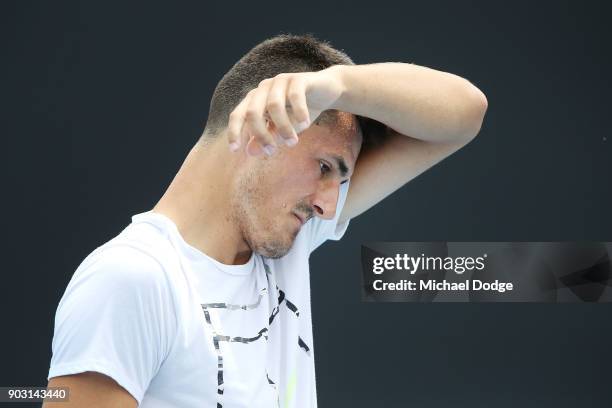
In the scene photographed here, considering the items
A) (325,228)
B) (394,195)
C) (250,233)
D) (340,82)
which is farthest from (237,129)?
(394,195)

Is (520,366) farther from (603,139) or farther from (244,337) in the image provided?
(244,337)

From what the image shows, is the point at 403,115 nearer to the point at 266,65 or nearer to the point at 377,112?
the point at 377,112

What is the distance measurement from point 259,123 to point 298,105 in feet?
0.15

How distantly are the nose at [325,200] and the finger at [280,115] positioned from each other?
0.98ft

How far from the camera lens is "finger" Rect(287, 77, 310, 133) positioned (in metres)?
0.70

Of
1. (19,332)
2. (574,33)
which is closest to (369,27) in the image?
(574,33)

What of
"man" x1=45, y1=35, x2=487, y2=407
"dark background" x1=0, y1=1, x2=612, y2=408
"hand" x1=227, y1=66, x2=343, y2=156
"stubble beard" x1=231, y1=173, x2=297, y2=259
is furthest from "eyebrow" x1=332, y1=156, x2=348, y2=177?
"dark background" x1=0, y1=1, x2=612, y2=408

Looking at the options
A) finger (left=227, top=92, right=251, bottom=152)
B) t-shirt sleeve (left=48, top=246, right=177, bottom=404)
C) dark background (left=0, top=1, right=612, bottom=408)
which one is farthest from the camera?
dark background (left=0, top=1, right=612, bottom=408)

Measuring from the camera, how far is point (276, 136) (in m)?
0.71

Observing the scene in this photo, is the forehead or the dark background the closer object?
the forehead

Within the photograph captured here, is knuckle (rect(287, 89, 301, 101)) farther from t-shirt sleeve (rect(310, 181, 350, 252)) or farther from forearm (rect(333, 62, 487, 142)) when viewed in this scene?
t-shirt sleeve (rect(310, 181, 350, 252))

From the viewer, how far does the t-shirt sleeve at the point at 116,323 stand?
782 mm

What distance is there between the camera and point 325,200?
1.00 metres

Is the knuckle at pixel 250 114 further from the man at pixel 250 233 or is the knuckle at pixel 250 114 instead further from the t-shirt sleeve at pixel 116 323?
the t-shirt sleeve at pixel 116 323
